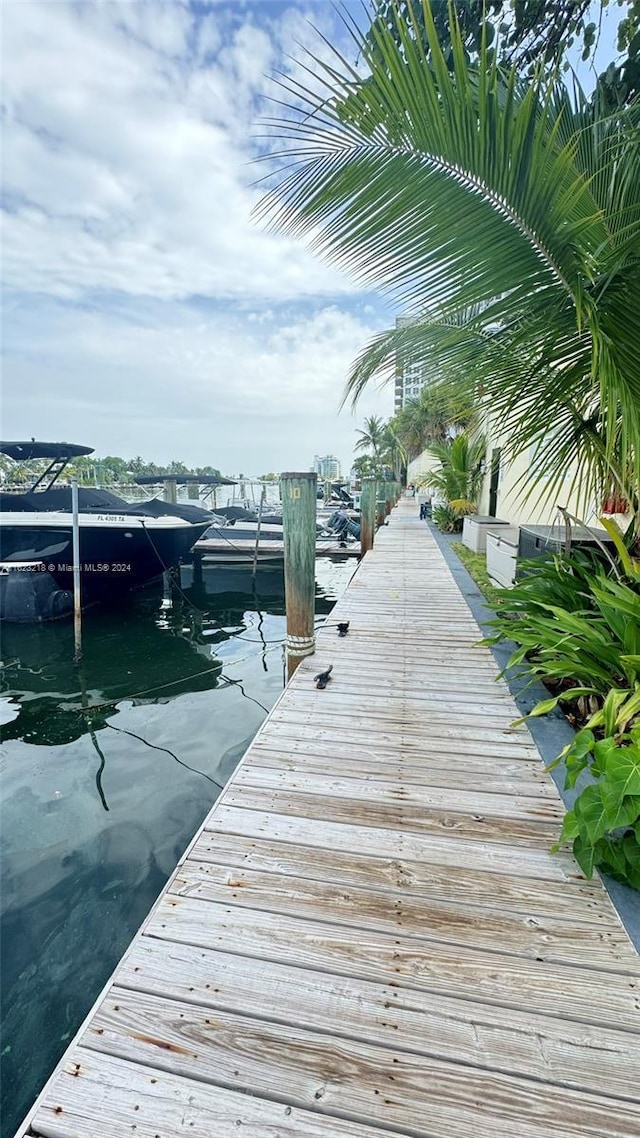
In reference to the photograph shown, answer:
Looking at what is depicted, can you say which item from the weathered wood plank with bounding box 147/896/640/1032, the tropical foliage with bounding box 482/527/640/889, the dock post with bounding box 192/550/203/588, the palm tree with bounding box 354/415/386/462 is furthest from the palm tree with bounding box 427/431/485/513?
the palm tree with bounding box 354/415/386/462

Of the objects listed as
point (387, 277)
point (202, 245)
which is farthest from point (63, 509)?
point (387, 277)

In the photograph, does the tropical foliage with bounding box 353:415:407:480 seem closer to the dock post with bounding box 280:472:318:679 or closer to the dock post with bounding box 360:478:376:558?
the dock post with bounding box 360:478:376:558

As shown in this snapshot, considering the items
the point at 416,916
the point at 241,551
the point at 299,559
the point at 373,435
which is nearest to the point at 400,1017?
the point at 416,916

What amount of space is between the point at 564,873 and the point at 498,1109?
0.80 m

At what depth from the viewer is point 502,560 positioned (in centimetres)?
529

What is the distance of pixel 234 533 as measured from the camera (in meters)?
13.4

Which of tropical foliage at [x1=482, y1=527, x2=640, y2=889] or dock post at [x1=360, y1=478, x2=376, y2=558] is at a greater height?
dock post at [x1=360, y1=478, x2=376, y2=558]

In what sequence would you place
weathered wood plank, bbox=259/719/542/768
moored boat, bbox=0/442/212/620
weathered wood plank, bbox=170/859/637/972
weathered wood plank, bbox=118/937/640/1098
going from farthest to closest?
moored boat, bbox=0/442/212/620, weathered wood plank, bbox=259/719/542/768, weathered wood plank, bbox=170/859/637/972, weathered wood plank, bbox=118/937/640/1098

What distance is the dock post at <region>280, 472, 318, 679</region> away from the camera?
142 inches

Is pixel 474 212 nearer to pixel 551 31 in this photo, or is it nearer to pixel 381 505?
pixel 551 31

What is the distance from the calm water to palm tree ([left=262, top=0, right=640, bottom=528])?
123 inches

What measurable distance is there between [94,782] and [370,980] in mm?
3121

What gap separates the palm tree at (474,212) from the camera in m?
1.63

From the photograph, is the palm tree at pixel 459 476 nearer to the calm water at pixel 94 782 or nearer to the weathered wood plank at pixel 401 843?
the calm water at pixel 94 782
